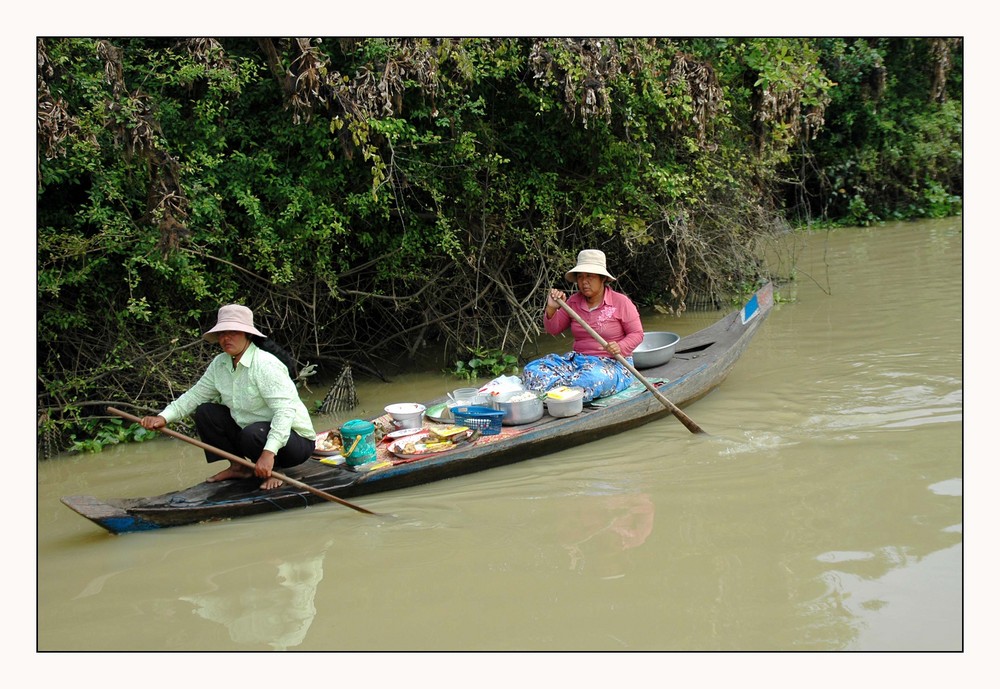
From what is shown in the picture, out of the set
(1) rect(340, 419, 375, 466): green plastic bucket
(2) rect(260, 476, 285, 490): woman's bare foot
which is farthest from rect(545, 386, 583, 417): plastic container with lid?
(2) rect(260, 476, 285, 490): woman's bare foot

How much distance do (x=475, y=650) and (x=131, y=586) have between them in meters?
1.64

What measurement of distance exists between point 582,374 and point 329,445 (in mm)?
1652

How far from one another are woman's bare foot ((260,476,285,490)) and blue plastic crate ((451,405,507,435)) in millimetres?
1180

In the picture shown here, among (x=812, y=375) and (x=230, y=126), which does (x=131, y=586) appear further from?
(x=812, y=375)

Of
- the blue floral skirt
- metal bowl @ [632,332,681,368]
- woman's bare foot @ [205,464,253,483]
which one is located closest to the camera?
woman's bare foot @ [205,464,253,483]

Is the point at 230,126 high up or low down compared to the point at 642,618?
up

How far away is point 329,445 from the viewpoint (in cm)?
499

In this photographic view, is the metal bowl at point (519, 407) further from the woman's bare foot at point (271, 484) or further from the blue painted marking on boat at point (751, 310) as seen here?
the blue painted marking on boat at point (751, 310)

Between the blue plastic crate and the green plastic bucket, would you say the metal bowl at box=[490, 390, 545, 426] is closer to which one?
the blue plastic crate

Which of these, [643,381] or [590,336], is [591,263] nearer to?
[590,336]

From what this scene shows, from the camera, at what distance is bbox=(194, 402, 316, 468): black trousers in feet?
14.5

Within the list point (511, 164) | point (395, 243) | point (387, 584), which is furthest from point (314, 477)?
point (511, 164)

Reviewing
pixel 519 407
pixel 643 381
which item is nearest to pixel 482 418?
pixel 519 407

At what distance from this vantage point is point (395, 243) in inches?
278
